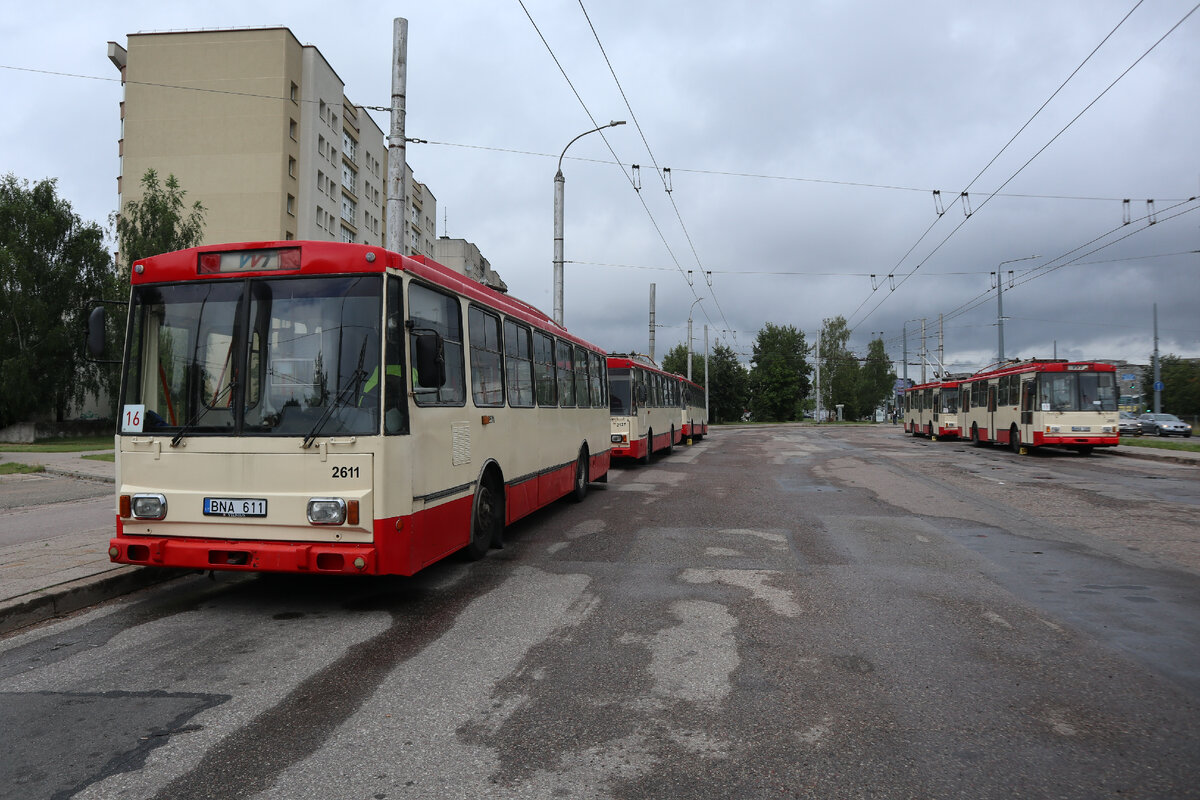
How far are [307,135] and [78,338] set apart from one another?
1677cm

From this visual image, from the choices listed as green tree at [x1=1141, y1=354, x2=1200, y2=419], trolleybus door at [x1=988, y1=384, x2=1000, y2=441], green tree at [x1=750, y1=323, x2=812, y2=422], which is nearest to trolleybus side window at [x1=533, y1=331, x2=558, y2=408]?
trolleybus door at [x1=988, y1=384, x2=1000, y2=441]

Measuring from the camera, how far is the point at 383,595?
6.48 metres

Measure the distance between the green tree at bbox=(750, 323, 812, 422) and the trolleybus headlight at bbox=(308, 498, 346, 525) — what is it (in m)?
86.8

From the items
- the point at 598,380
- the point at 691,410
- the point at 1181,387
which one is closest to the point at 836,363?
the point at 1181,387

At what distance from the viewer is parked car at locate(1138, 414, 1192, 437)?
45828 millimetres

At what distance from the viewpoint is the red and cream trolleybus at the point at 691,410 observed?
31688mm

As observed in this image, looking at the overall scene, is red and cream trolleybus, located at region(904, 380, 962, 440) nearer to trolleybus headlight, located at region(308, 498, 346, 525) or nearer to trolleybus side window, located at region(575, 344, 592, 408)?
trolleybus side window, located at region(575, 344, 592, 408)

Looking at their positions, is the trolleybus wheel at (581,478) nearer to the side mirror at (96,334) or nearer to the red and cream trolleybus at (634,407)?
the red and cream trolleybus at (634,407)

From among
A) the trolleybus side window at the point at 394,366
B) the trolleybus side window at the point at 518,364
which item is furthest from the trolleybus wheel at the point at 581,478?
the trolleybus side window at the point at 394,366

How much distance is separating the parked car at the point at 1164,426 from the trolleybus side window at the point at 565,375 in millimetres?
46957

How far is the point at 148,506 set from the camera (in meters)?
5.84

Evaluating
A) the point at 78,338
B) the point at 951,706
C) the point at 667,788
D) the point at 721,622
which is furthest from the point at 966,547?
the point at 78,338

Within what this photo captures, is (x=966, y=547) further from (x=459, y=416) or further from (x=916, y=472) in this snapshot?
(x=916, y=472)

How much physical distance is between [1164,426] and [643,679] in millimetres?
53067
